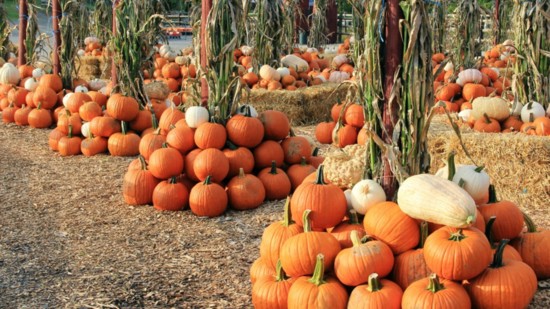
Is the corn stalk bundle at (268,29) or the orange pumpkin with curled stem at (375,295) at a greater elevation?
the corn stalk bundle at (268,29)

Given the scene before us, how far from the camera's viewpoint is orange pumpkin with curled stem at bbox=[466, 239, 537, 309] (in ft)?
8.72

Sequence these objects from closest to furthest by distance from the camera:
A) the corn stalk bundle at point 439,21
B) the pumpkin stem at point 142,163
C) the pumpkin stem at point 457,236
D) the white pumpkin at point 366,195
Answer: the pumpkin stem at point 457,236, the white pumpkin at point 366,195, the pumpkin stem at point 142,163, the corn stalk bundle at point 439,21

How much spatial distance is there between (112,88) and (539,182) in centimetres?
452

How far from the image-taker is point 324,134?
737cm

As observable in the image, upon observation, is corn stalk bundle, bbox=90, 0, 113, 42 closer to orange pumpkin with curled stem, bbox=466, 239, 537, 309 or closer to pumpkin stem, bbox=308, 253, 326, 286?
pumpkin stem, bbox=308, 253, 326, 286

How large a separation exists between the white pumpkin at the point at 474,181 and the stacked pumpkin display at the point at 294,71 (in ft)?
16.9

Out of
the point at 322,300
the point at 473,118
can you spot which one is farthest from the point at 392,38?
the point at 473,118

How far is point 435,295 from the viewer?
8.48 feet

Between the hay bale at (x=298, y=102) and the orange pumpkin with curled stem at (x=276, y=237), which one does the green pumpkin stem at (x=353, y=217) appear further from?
the hay bale at (x=298, y=102)

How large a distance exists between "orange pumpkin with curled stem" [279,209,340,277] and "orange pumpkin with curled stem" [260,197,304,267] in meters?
0.12

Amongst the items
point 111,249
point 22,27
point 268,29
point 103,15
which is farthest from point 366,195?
point 103,15

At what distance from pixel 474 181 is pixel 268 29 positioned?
6.54m

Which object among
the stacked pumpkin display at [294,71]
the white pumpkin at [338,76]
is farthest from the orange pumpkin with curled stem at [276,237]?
the white pumpkin at [338,76]

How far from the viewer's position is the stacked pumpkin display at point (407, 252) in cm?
266
